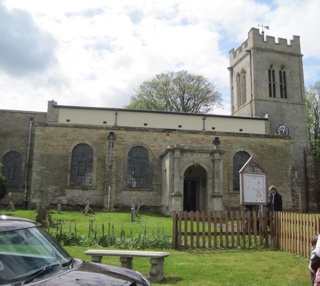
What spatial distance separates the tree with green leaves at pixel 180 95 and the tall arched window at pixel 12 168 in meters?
17.4

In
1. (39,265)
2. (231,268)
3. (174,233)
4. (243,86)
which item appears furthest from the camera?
(243,86)

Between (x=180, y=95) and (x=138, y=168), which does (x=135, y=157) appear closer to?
(x=138, y=168)

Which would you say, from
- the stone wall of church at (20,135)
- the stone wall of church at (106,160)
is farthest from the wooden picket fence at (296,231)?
the stone wall of church at (20,135)

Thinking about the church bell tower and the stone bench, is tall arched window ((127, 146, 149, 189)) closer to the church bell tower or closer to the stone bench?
the church bell tower

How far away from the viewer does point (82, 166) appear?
25891mm

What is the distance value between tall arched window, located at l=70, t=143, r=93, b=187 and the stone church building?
0.24 feet

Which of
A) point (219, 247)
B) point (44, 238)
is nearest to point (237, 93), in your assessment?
point (219, 247)

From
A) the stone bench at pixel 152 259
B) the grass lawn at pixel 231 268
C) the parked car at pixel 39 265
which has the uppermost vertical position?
the parked car at pixel 39 265

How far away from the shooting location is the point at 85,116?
92.0 ft

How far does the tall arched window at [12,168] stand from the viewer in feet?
88.5

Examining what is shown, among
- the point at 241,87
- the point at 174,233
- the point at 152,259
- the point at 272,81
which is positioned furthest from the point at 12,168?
the point at 272,81

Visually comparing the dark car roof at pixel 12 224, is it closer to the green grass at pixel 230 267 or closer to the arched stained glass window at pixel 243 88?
the green grass at pixel 230 267

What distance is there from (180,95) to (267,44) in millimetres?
11287

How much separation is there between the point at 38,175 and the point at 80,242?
51.1 ft
